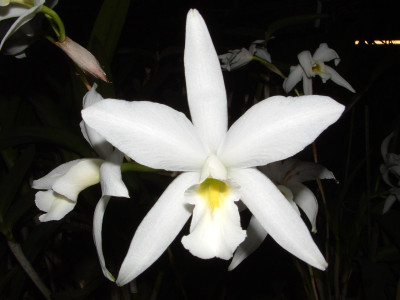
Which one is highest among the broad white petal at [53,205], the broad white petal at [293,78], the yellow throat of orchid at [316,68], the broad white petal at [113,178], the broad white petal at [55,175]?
the yellow throat of orchid at [316,68]

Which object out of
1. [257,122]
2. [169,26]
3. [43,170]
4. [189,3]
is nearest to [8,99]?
[43,170]

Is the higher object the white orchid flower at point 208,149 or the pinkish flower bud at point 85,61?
the pinkish flower bud at point 85,61

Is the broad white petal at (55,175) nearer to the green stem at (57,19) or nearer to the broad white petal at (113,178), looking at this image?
the broad white petal at (113,178)

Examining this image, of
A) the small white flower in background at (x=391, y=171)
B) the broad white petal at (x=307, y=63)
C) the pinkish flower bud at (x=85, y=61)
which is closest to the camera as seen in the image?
the pinkish flower bud at (x=85, y=61)

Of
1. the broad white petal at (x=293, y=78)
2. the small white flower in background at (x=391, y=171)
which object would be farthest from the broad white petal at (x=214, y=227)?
the small white flower in background at (x=391, y=171)

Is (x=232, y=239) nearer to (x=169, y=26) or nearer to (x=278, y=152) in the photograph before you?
(x=278, y=152)

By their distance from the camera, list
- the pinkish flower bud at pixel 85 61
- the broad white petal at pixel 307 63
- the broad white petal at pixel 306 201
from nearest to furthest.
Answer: the pinkish flower bud at pixel 85 61 < the broad white petal at pixel 306 201 < the broad white petal at pixel 307 63

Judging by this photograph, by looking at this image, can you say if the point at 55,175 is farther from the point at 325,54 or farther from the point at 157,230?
the point at 325,54
